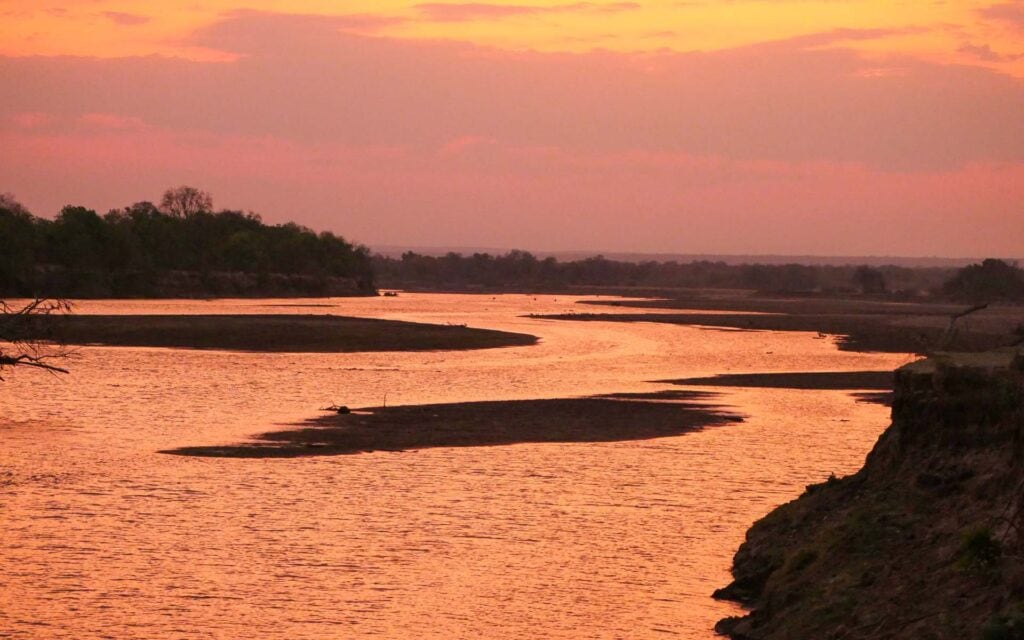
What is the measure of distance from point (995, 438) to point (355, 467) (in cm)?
1818

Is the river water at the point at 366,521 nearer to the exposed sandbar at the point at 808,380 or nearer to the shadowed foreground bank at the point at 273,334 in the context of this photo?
the exposed sandbar at the point at 808,380

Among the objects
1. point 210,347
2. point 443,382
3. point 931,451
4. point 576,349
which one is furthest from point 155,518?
point 576,349

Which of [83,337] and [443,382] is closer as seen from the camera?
[443,382]

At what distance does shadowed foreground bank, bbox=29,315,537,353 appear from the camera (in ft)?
266

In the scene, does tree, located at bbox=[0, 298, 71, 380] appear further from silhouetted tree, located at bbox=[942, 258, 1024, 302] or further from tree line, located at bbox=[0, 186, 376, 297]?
silhouetted tree, located at bbox=[942, 258, 1024, 302]

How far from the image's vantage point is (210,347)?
7962 cm

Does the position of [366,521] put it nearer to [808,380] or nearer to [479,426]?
[479,426]

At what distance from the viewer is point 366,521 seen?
27.0 m

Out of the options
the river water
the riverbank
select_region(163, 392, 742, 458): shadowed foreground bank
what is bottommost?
the river water

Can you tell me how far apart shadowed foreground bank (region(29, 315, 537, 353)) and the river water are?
27419mm

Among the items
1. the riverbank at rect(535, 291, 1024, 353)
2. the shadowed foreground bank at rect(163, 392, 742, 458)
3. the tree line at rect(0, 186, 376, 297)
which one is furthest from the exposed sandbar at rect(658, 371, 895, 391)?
the tree line at rect(0, 186, 376, 297)

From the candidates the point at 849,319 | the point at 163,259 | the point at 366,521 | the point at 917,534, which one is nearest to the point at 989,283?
the point at 849,319

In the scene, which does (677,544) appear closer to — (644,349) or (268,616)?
(268,616)

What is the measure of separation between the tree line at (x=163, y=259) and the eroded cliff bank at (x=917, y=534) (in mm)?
109654
